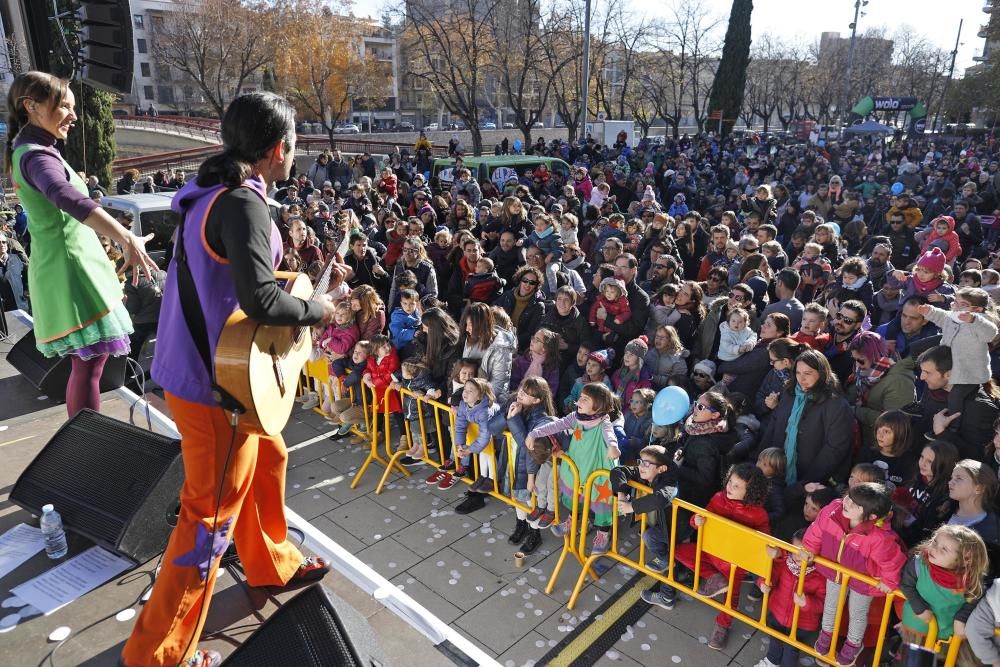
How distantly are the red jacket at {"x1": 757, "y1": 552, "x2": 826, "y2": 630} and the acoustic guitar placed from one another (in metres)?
2.95

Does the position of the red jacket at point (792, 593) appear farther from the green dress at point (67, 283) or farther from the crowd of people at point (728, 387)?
the green dress at point (67, 283)

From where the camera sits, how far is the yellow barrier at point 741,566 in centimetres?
350

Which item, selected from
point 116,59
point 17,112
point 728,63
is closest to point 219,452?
point 17,112

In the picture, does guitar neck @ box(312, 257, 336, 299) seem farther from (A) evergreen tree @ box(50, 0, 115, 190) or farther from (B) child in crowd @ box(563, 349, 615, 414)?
(A) evergreen tree @ box(50, 0, 115, 190)

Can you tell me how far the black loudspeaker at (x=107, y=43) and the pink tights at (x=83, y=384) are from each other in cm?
205

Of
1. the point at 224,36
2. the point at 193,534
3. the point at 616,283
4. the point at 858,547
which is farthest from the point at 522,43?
the point at 193,534

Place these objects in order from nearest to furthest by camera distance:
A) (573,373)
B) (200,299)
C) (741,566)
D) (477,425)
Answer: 1. (200,299)
2. (741,566)
3. (477,425)
4. (573,373)

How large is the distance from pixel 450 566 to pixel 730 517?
197 cm

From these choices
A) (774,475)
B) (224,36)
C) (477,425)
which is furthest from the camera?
(224,36)

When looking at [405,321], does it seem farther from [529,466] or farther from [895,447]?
[895,447]

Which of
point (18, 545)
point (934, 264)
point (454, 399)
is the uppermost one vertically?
point (934, 264)

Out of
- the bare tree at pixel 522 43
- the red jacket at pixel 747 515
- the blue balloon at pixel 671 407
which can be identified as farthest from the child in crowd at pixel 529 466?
the bare tree at pixel 522 43

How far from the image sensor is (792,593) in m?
3.82

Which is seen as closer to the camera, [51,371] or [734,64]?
[51,371]
